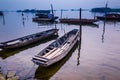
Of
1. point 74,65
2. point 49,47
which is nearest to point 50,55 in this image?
point 49,47

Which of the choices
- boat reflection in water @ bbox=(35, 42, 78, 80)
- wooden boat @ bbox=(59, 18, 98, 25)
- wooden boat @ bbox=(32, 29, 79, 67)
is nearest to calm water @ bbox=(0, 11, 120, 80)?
boat reflection in water @ bbox=(35, 42, 78, 80)

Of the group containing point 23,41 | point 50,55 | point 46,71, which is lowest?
point 46,71

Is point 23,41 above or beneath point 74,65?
above

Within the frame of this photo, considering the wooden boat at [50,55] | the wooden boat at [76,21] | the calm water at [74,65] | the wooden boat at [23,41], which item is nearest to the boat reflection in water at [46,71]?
the calm water at [74,65]

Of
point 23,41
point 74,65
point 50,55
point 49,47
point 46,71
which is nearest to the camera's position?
point 46,71

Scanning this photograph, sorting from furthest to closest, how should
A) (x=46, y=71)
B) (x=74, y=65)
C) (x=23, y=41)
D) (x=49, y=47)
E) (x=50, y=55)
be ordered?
→ (x=23, y=41) < (x=49, y=47) < (x=74, y=65) < (x=50, y=55) < (x=46, y=71)

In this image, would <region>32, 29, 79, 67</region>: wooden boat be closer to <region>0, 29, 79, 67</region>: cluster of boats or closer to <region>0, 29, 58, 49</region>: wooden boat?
<region>0, 29, 79, 67</region>: cluster of boats

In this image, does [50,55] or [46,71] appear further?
[50,55]

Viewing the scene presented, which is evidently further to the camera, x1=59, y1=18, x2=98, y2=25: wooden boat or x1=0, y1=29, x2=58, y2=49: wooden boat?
x1=59, y1=18, x2=98, y2=25: wooden boat

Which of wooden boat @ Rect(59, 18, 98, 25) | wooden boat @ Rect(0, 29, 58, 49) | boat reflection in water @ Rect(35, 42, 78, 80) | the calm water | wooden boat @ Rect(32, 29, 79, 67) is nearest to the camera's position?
wooden boat @ Rect(32, 29, 79, 67)

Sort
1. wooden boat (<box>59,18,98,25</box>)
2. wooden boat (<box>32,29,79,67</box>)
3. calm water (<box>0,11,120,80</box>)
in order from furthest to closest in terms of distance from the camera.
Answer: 1. wooden boat (<box>59,18,98,25</box>)
2. calm water (<box>0,11,120,80</box>)
3. wooden boat (<box>32,29,79,67</box>)

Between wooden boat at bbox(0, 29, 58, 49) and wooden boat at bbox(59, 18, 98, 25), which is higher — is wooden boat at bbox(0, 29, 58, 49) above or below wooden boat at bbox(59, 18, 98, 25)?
below

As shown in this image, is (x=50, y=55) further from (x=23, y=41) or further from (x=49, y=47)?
(x=23, y=41)

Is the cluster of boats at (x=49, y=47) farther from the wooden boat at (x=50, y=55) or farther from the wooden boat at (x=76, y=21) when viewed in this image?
the wooden boat at (x=76, y=21)
